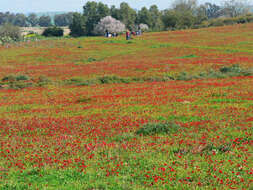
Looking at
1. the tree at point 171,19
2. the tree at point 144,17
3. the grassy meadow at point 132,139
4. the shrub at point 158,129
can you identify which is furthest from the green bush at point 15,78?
the tree at point 144,17

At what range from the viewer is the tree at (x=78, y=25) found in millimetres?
155250

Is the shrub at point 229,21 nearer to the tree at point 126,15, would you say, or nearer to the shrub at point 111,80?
the tree at point 126,15

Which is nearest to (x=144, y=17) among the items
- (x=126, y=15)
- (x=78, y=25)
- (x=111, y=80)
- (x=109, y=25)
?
(x=126, y=15)

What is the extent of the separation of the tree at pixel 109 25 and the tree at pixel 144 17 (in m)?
18.1

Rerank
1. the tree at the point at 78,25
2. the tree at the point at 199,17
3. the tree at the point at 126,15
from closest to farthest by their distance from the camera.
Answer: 1. the tree at the point at 199,17
2. the tree at the point at 78,25
3. the tree at the point at 126,15

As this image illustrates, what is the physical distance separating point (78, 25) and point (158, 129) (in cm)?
14912

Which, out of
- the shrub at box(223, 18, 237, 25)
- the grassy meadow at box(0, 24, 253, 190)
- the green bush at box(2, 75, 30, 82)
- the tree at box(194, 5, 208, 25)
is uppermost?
the tree at box(194, 5, 208, 25)

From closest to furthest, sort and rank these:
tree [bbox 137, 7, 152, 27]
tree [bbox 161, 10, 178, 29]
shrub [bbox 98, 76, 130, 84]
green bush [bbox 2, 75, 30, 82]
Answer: shrub [bbox 98, 76, 130, 84] → green bush [bbox 2, 75, 30, 82] → tree [bbox 161, 10, 178, 29] → tree [bbox 137, 7, 152, 27]

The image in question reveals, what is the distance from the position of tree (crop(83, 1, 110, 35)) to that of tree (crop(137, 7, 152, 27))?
1499 cm

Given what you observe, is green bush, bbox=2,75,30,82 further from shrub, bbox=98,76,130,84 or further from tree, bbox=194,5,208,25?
tree, bbox=194,5,208,25

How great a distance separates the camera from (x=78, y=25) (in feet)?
513

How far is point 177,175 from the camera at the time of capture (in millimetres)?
8086

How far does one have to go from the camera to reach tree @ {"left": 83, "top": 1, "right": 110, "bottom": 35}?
Answer: 15650 cm

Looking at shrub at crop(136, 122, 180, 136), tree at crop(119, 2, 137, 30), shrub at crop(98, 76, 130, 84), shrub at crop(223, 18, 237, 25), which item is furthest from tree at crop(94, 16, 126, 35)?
shrub at crop(136, 122, 180, 136)
